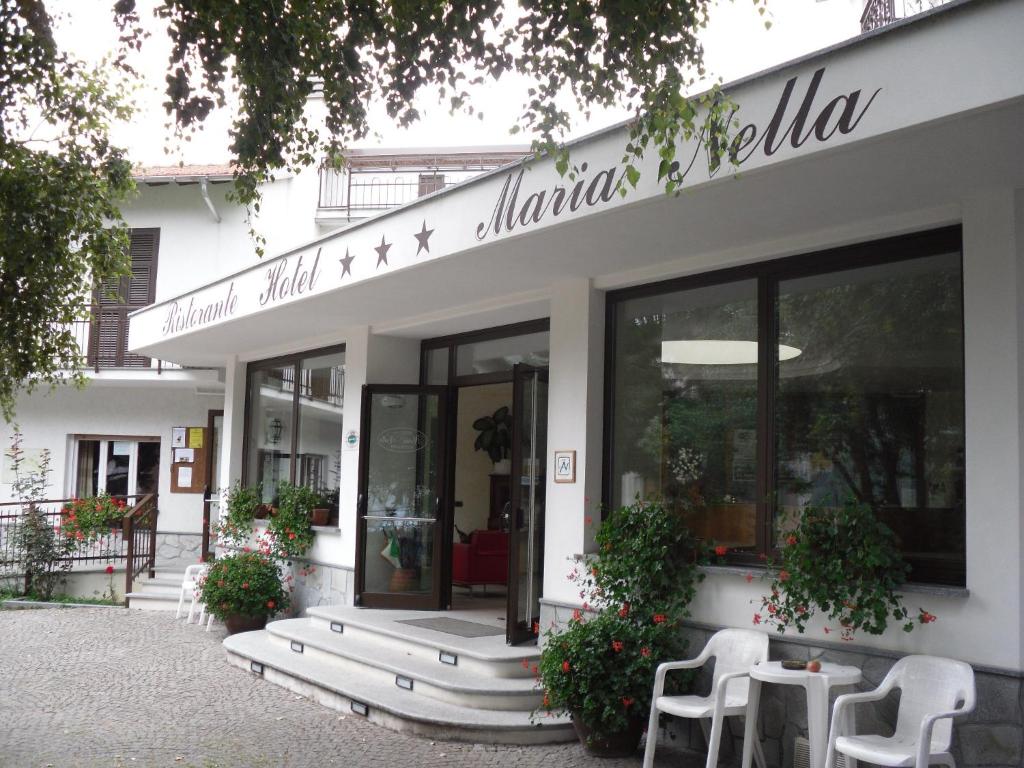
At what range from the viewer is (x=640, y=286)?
271 inches

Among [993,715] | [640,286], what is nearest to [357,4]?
[640,286]

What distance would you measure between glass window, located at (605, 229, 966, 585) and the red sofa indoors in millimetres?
4160

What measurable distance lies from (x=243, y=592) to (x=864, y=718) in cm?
646

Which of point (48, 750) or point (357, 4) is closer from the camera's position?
point (357, 4)

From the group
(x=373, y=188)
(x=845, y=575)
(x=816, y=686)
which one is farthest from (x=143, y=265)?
(x=816, y=686)

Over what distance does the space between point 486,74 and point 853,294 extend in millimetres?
2421

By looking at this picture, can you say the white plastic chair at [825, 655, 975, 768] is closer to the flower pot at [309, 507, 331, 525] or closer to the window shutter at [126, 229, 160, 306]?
the flower pot at [309, 507, 331, 525]

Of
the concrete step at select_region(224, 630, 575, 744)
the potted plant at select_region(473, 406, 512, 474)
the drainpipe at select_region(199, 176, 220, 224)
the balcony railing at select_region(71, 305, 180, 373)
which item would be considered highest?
the drainpipe at select_region(199, 176, 220, 224)

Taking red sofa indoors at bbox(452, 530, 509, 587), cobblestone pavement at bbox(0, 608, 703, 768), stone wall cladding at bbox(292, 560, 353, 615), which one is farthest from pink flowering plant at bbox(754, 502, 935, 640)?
red sofa indoors at bbox(452, 530, 509, 587)

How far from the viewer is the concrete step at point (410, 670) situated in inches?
255

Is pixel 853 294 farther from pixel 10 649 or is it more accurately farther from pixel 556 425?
pixel 10 649

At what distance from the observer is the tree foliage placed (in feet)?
20.7

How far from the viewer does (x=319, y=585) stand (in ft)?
32.9

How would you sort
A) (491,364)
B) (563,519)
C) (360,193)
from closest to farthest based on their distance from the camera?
(563,519)
(491,364)
(360,193)
